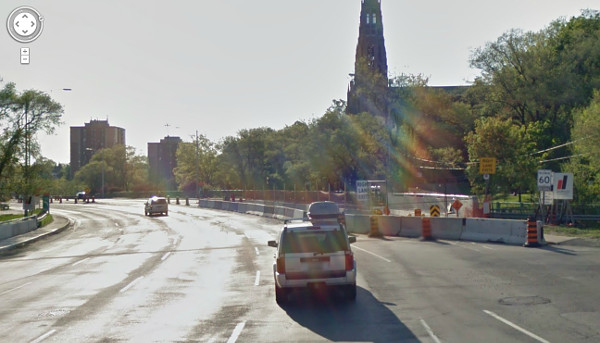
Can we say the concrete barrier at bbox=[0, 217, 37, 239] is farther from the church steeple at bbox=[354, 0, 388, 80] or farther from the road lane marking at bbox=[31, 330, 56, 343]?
the church steeple at bbox=[354, 0, 388, 80]

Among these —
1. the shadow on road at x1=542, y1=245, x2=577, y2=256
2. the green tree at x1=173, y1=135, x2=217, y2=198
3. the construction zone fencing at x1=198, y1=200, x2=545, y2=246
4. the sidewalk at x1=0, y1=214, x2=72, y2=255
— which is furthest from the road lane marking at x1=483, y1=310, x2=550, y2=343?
the green tree at x1=173, y1=135, x2=217, y2=198

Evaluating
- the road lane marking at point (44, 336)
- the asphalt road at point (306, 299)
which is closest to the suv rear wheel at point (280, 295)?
the asphalt road at point (306, 299)

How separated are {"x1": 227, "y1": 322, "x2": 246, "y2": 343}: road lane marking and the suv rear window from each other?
2247 millimetres

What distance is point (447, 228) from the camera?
30984mm

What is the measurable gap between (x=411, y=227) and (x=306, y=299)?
18.4 m

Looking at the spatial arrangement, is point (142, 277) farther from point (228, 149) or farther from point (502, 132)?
point (228, 149)

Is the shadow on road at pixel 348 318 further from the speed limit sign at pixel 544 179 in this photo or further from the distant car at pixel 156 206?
the distant car at pixel 156 206

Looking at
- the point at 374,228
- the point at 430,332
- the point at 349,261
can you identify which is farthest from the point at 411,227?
the point at 430,332

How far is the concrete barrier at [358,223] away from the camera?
3475 cm

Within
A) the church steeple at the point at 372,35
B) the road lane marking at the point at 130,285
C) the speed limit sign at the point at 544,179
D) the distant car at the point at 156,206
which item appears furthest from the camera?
the church steeple at the point at 372,35

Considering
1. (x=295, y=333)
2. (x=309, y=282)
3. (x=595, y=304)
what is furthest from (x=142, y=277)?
(x=595, y=304)

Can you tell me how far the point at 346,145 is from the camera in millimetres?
81688

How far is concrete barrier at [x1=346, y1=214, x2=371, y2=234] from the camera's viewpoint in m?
34.8

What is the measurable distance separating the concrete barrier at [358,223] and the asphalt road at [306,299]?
7711mm
